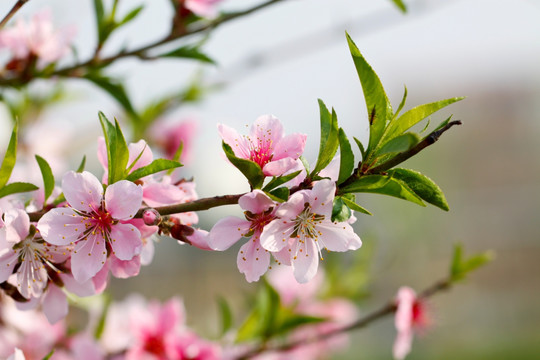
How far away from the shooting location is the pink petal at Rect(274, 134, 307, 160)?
689 mm

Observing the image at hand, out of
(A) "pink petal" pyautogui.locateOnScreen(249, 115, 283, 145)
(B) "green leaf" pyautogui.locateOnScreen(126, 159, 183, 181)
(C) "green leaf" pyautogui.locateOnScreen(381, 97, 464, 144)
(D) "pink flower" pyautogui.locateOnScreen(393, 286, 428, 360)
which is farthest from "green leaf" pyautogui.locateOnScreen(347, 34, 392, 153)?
(D) "pink flower" pyautogui.locateOnScreen(393, 286, 428, 360)

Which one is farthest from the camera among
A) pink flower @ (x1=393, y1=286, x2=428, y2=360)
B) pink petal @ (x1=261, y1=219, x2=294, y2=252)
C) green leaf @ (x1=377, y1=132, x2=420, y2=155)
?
pink flower @ (x1=393, y1=286, x2=428, y2=360)

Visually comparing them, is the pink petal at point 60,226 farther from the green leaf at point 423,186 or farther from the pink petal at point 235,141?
the green leaf at point 423,186

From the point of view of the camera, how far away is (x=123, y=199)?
26.2 inches

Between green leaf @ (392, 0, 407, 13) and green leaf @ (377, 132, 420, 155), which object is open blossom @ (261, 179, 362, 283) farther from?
green leaf @ (392, 0, 407, 13)

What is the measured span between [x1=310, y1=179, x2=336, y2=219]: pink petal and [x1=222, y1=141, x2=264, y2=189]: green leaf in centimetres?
6

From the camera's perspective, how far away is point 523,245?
1609 cm

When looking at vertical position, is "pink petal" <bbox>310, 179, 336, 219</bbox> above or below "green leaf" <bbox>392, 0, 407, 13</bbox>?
below

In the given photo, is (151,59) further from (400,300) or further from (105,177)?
(400,300)

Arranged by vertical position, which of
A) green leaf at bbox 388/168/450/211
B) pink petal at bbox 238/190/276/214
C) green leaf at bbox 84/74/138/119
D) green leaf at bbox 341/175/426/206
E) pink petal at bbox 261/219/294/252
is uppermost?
green leaf at bbox 388/168/450/211

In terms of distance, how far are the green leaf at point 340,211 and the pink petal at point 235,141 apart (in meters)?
0.14

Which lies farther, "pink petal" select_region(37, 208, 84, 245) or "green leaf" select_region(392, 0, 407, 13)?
"green leaf" select_region(392, 0, 407, 13)

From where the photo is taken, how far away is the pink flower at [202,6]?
1.11 meters

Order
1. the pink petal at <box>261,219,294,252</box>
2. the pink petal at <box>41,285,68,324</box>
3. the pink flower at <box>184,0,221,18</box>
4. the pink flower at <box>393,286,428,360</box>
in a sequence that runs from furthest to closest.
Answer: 1. the pink flower at <box>393,286,428,360</box>
2. the pink flower at <box>184,0,221,18</box>
3. the pink petal at <box>41,285,68,324</box>
4. the pink petal at <box>261,219,294,252</box>
